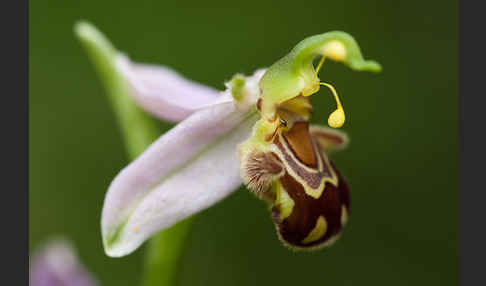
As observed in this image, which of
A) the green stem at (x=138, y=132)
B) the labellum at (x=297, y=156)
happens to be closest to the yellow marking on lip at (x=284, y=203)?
the labellum at (x=297, y=156)

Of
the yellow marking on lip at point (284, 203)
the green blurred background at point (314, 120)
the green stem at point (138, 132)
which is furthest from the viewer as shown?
the green blurred background at point (314, 120)

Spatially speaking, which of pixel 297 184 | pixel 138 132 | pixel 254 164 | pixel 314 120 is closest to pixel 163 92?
pixel 138 132

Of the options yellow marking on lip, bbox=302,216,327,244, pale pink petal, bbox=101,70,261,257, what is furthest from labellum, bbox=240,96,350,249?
pale pink petal, bbox=101,70,261,257

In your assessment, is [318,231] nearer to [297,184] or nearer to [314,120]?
[297,184]

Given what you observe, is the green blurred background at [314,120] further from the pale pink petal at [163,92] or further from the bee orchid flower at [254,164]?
the bee orchid flower at [254,164]

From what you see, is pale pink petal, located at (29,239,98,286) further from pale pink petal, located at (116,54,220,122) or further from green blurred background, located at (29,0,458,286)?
green blurred background, located at (29,0,458,286)

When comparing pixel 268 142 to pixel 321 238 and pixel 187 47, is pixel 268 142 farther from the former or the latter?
pixel 187 47
